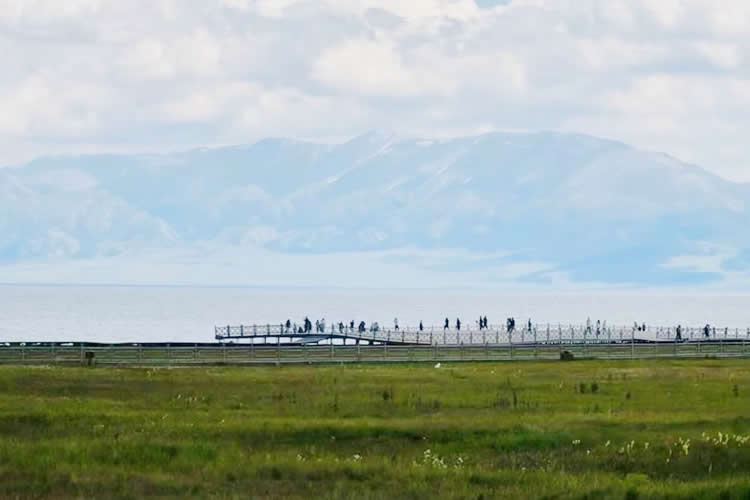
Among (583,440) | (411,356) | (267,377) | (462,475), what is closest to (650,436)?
(583,440)

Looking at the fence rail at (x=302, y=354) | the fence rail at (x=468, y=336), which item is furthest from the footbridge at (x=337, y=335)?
the fence rail at (x=302, y=354)

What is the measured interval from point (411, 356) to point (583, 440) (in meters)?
51.7

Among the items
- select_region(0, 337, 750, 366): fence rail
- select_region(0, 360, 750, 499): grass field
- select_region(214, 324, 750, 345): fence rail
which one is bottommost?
select_region(0, 360, 750, 499): grass field

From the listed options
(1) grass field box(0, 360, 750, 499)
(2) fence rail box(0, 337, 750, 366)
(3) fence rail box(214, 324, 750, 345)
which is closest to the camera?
(1) grass field box(0, 360, 750, 499)

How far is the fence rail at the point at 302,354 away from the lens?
81562mm

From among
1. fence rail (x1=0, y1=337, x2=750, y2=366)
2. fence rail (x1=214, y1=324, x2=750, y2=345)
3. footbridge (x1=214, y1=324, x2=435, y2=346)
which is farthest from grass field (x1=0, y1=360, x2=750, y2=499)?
footbridge (x1=214, y1=324, x2=435, y2=346)

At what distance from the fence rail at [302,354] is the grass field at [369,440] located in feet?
85.3

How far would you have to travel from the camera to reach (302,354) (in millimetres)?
91438

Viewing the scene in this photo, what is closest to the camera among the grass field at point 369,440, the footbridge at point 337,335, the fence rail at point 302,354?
the grass field at point 369,440

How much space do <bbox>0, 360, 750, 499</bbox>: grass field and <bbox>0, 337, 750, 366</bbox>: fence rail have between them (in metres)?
26.0

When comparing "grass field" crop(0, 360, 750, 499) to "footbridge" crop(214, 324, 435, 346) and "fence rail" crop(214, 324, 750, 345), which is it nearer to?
"fence rail" crop(214, 324, 750, 345)

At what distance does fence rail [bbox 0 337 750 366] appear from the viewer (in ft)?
268

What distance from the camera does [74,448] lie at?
3519 centimetres

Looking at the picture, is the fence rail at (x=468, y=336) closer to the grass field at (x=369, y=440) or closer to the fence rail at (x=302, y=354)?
the fence rail at (x=302, y=354)
